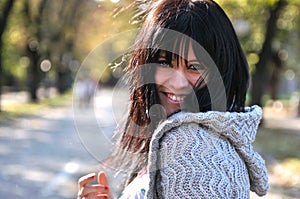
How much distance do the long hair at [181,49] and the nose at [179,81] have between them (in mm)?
34

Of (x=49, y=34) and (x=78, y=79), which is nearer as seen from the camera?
(x=78, y=79)

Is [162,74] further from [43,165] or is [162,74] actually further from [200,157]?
[43,165]

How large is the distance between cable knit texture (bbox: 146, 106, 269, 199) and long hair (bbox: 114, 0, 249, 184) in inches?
3.4

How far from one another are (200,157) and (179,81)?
0.84 ft

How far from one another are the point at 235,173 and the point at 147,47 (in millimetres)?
407

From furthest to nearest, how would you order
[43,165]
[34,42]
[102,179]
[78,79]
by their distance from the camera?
[34,42], [43,165], [78,79], [102,179]

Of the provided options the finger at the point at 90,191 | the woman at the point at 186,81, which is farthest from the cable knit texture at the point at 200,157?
the finger at the point at 90,191

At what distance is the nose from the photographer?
61.2 inches

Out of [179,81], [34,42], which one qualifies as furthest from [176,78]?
[34,42]

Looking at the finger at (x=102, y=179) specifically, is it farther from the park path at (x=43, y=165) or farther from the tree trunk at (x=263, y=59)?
the tree trunk at (x=263, y=59)

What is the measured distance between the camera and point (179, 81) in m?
1.56

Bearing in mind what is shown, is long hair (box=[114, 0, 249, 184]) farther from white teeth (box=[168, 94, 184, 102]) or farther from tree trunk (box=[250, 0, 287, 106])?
tree trunk (box=[250, 0, 287, 106])

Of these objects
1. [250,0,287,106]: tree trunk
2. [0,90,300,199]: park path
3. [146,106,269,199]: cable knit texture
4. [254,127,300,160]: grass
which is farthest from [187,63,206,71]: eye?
[250,0,287,106]: tree trunk

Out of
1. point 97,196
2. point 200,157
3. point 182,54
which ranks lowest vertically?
point 97,196
